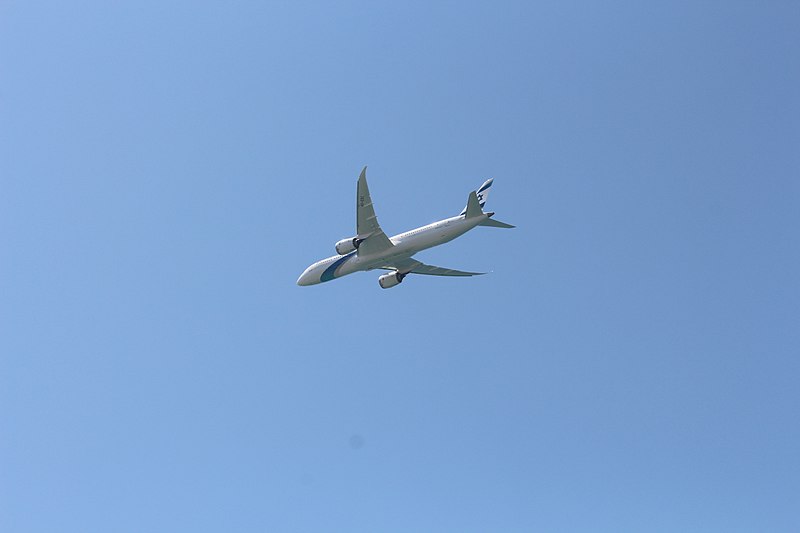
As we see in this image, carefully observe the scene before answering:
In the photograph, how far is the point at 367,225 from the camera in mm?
57594

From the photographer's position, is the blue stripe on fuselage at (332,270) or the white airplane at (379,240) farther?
the blue stripe on fuselage at (332,270)

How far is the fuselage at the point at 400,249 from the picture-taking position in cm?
5734

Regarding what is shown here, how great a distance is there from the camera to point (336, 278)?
66562 millimetres

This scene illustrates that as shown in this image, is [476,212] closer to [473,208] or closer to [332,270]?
[473,208]

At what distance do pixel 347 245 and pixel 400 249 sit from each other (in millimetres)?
4503

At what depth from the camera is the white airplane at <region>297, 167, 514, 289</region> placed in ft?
185

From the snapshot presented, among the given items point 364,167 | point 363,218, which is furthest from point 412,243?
point 364,167

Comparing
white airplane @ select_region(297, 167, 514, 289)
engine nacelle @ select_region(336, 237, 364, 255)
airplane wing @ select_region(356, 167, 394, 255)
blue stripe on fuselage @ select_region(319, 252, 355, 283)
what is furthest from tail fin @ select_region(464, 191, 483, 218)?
blue stripe on fuselage @ select_region(319, 252, 355, 283)

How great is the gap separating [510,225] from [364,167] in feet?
42.5

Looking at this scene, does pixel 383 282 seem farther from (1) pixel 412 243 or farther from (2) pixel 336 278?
(1) pixel 412 243

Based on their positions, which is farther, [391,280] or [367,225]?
[391,280]

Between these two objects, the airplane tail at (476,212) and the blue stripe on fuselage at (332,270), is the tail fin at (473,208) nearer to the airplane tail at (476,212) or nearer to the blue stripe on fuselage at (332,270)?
the airplane tail at (476,212)

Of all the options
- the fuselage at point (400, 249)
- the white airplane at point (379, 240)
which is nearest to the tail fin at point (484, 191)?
the white airplane at point (379, 240)

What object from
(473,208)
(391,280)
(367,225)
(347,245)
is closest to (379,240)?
(367,225)
